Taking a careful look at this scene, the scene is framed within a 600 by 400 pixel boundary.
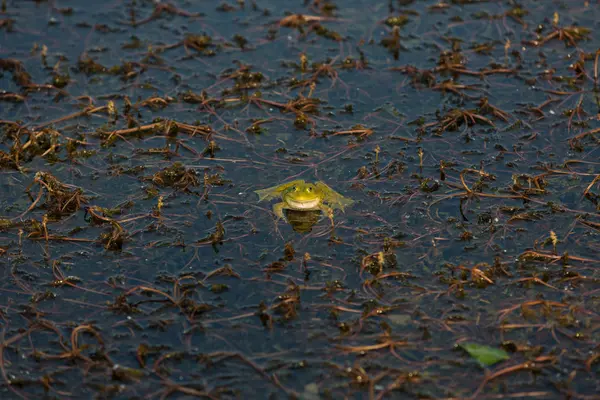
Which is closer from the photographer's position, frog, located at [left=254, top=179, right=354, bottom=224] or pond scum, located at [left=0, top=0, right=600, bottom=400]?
pond scum, located at [left=0, top=0, right=600, bottom=400]

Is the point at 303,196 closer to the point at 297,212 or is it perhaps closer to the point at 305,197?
the point at 305,197

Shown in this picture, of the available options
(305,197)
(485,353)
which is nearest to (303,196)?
(305,197)

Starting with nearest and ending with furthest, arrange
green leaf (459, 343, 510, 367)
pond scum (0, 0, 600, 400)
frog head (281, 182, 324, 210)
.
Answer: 1. green leaf (459, 343, 510, 367)
2. pond scum (0, 0, 600, 400)
3. frog head (281, 182, 324, 210)

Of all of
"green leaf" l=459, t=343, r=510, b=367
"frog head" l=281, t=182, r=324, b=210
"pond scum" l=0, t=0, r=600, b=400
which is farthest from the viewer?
"frog head" l=281, t=182, r=324, b=210

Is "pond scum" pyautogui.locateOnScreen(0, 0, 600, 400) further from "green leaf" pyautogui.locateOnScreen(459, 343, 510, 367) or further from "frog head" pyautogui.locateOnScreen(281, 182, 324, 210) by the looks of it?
"frog head" pyautogui.locateOnScreen(281, 182, 324, 210)

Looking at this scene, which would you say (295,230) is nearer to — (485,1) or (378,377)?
(378,377)

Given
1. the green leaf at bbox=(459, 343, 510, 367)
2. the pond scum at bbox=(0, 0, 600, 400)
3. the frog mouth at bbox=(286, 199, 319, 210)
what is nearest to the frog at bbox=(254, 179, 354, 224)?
the frog mouth at bbox=(286, 199, 319, 210)

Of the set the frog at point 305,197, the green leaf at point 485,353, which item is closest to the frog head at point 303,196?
the frog at point 305,197

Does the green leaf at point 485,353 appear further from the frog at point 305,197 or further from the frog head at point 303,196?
the frog head at point 303,196
